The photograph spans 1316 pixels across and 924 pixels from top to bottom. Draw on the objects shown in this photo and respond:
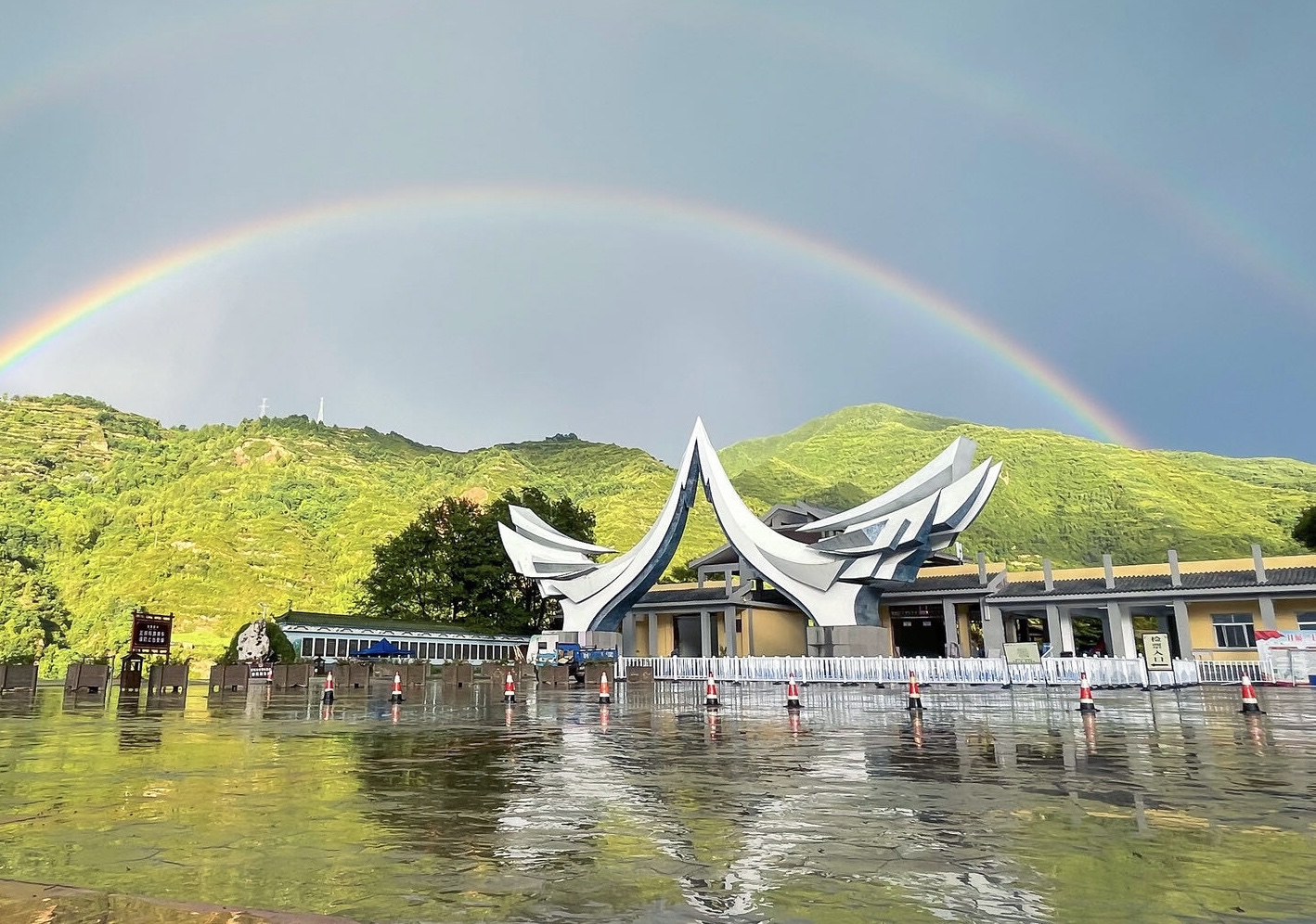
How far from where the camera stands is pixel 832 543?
128 feet

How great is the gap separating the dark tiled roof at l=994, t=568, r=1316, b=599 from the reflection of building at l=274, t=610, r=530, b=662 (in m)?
28.9

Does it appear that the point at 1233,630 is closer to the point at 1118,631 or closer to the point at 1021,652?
the point at 1118,631

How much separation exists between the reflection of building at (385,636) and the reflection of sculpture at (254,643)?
1.66 m

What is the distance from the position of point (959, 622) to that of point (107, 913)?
158 feet

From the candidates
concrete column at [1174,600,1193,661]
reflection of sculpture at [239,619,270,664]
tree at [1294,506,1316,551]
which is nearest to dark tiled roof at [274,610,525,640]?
reflection of sculpture at [239,619,270,664]

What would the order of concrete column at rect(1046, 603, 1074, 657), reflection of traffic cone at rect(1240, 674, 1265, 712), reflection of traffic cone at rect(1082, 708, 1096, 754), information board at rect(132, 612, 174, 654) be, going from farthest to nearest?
concrete column at rect(1046, 603, 1074, 657)
information board at rect(132, 612, 174, 654)
reflection of traffic cone at rect(1240, 674, 1265, 712)
reflection of traffic cone at rect(1082, 708, 1096, 754)

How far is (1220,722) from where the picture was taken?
1465 centimetres

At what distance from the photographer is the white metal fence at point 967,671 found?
82.4 feet

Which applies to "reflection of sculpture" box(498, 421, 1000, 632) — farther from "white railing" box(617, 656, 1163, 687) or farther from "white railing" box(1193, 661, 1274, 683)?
"white railing" box(1193, 661, 1274, 683)

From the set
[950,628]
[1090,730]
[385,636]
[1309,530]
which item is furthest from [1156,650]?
[385,636]

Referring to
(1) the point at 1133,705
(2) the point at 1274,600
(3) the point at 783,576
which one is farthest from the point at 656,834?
(2) the point at 1274,600

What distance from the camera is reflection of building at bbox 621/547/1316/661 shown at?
35812mm

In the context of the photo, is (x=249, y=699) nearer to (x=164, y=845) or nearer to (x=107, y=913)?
(x=164, y=845)

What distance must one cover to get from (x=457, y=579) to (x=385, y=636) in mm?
15898
